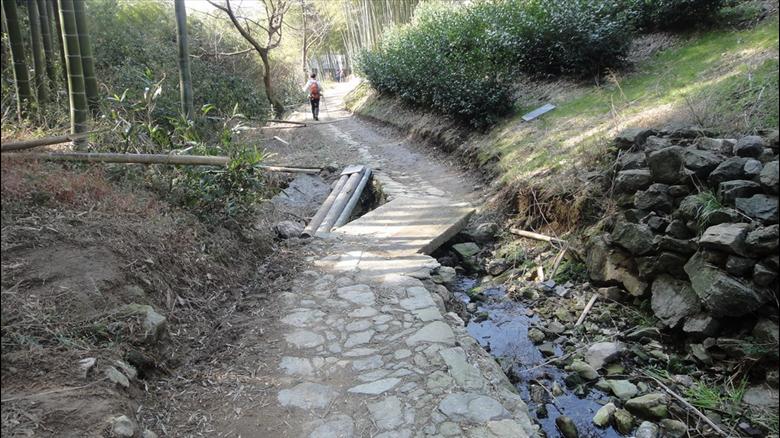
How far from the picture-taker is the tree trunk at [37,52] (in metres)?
5.27

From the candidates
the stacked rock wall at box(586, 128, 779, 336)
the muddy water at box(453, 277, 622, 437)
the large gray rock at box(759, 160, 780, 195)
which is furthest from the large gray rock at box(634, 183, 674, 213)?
the muddy water at box(453, 277, 622, 437)

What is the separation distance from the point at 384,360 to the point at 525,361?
48.1 inches

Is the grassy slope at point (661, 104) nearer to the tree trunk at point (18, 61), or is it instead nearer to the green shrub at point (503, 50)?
the green shrub at point (503, 50)

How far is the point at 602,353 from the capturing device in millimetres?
3564

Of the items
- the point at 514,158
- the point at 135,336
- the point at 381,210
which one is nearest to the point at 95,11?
the point at 381,210

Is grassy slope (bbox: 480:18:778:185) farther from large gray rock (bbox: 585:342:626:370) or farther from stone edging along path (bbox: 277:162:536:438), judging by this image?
stone edging along path (bbox: 277:162:536:438)

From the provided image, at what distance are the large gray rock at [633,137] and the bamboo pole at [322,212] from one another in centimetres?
352

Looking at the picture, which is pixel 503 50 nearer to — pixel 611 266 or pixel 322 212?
pixel 322 212

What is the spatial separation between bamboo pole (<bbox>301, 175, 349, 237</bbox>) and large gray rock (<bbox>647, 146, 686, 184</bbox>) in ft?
11.7

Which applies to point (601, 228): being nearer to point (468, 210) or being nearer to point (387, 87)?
point (468, 210)

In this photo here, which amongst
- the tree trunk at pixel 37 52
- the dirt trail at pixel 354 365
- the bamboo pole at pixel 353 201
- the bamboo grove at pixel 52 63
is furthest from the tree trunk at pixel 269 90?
the dirt trail at pixel 354 365

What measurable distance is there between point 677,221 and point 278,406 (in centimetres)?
331

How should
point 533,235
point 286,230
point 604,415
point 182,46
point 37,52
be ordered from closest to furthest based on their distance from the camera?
point 604,415
point 533,235
point 286,230
point 37,52
point 182,46

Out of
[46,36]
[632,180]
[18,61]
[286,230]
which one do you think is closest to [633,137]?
[632,180]
